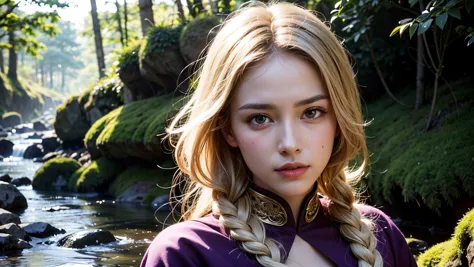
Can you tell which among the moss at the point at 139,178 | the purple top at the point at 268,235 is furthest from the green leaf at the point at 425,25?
the moss at the point at 139,178

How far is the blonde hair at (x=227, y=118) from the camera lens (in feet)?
6.25

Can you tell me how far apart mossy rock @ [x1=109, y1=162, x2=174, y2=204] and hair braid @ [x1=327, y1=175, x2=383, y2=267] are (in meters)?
11.4

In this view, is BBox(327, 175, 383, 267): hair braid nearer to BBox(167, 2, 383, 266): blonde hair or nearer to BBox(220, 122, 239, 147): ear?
BBox(167, 2, 383, 266): blonde hair

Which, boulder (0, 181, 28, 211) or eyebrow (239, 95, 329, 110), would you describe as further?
boulder (0, 181, 28, 211)

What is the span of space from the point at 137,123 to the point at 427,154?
8201 mm

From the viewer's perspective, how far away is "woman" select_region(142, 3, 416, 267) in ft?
6.08

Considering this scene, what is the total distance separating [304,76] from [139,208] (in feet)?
36.7

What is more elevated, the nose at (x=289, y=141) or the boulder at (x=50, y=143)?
the nose at (x=289, y=141)

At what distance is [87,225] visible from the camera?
11.0 metres

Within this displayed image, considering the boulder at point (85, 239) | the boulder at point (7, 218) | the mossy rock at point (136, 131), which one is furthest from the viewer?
the mossy rock at point (136, 131)

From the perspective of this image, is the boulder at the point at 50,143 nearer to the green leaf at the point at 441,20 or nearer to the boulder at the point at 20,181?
the boulder at the point at 20,181

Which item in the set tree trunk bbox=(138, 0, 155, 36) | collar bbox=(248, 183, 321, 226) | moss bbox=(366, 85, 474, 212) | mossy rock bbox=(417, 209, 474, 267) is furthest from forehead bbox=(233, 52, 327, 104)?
tree trunk bbox=(138, 0, 155, 36)

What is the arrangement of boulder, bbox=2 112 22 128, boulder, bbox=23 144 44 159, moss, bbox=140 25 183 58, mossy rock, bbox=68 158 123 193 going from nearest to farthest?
moss, bbox=140 25 183 58 → mossy rock, bbox=68 158 123 193 → boulder, bbox=23 144 44 159 → boulder, bbox=2 112 22 128

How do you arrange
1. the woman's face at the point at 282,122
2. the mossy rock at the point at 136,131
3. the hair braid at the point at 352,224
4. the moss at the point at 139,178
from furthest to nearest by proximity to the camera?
the moss at the point at 139,178 → the mossy rock at the point at 136,131 → the hair braid at the point at 352,224 → the woman's face at the point at 282,122
